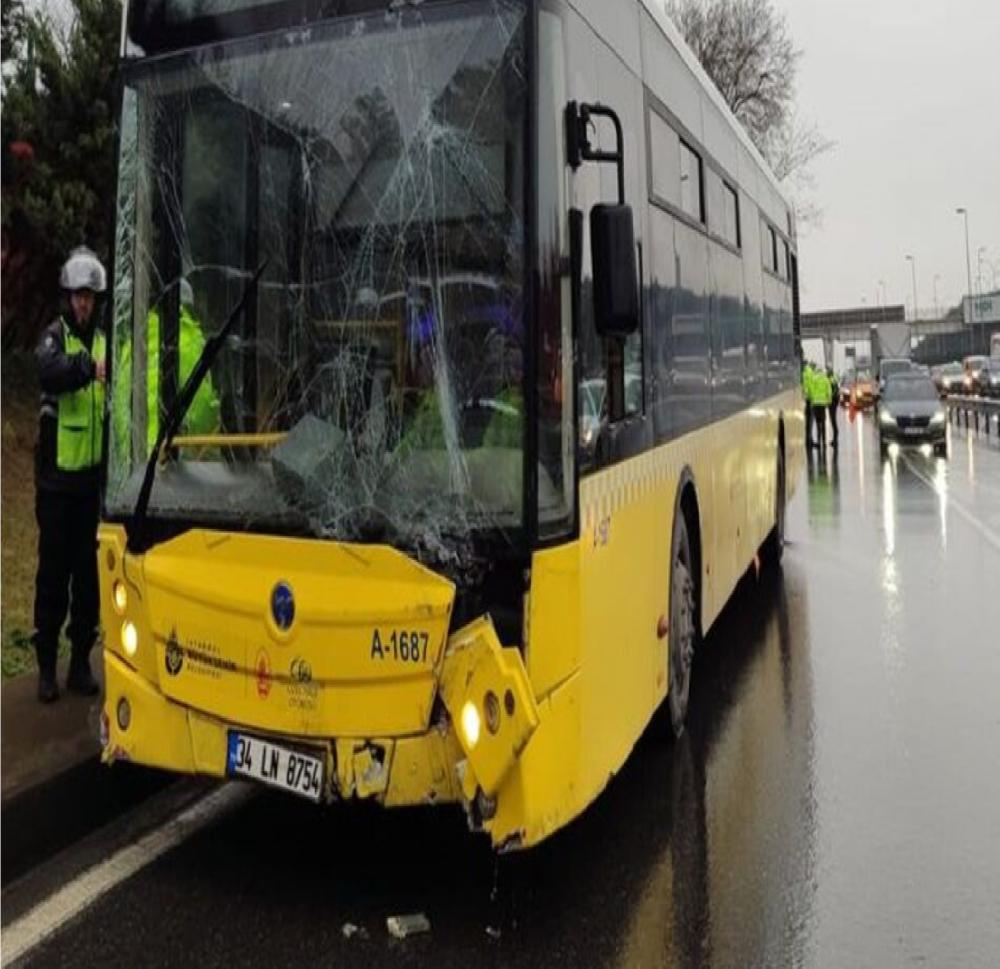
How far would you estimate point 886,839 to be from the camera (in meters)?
4.99

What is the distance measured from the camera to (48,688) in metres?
5.96

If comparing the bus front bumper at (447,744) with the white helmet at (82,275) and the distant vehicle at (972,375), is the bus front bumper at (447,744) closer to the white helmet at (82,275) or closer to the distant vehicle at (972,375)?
the white helmet at (82,275)

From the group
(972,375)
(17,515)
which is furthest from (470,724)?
(972,375)

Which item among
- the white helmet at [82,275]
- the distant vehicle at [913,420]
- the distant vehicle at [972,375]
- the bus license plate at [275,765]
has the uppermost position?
the distant vehicle at [972,375]

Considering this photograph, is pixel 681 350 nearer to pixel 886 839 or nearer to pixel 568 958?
pixel 886 839

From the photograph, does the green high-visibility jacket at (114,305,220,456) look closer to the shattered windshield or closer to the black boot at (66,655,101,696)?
the shattered windshield

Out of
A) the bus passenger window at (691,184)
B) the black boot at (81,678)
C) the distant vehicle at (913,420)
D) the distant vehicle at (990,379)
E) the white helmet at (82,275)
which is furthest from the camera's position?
the distant vehicle at (990,379)

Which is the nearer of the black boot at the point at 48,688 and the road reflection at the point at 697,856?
the road reflection at the point at 697,856

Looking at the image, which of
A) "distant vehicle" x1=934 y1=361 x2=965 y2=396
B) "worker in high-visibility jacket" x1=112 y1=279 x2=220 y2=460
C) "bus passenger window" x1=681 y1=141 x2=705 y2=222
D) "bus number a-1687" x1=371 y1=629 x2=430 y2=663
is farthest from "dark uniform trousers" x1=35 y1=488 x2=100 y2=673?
"distant vehicle" x1=934 y1=361 x2=965 y2=396

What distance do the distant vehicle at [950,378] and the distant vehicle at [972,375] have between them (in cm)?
61

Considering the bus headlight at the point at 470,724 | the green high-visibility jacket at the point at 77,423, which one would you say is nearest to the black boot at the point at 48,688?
the green high-visibility jacket at the point at 77,423

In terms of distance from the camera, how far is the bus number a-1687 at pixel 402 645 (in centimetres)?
393

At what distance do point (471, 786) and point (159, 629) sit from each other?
51.4 inches

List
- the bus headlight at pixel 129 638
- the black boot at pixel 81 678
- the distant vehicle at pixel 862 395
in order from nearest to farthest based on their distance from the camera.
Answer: the bus headlight at pixel 129 638 → the black boot at pixel 81 678 → the distant vehicle at pixel 862 395
